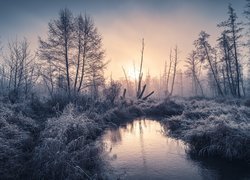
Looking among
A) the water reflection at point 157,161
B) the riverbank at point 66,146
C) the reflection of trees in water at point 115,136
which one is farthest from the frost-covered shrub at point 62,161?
the reflection of trees in water at point 115,136

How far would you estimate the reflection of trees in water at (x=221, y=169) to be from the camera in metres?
6.20

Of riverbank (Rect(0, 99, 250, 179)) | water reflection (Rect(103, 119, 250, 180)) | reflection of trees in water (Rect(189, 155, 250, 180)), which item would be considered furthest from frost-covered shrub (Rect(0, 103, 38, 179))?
reflection of trees in water (Rect(189, 155, 250, 180))

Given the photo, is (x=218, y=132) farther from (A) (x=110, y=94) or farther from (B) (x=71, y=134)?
(A) (x=110, y=94)

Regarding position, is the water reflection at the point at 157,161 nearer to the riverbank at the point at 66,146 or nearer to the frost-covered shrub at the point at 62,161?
the riverbank at the point at 66,146

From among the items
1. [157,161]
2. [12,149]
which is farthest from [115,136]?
[12,149]

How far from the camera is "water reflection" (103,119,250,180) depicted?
6375 mm

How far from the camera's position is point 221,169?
22.0ft

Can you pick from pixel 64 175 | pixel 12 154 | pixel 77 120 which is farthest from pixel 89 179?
pixel 77 120

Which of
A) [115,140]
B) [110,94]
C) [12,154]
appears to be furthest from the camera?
[110,94]

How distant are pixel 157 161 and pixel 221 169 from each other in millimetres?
2006

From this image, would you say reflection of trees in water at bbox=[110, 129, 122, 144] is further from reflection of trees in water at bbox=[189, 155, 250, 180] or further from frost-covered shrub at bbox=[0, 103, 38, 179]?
reflection of trees in water at bbox=[189, 155, 250, 180]

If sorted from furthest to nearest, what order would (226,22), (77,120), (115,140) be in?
(226,22), (115,140), (77,120)

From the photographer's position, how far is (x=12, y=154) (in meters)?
6.40

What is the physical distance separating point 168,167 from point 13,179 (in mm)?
4440
